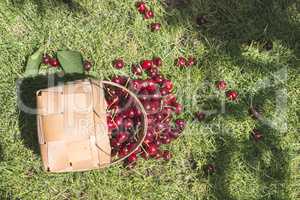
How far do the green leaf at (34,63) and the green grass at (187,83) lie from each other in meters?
0.07

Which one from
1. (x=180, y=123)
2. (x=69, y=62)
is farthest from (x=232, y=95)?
(x=69, y=62)

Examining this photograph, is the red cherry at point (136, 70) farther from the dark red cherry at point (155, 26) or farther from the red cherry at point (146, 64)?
the dark red cherry at point (155, 26)

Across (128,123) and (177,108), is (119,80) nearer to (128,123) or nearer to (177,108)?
(128,123)

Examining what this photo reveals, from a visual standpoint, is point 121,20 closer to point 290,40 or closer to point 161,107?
point 161,107

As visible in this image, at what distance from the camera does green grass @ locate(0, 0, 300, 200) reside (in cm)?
392

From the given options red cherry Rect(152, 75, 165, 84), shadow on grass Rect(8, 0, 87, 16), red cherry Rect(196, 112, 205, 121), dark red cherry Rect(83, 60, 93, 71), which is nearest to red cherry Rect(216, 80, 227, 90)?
red cherry Rect(196, 112, 205, 121)

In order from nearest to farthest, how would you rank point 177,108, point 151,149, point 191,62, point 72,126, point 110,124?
1. point 72,126
2. point 110,124
3. point 151,149
4. point 177,108
5. point 191,62

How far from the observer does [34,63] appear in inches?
153

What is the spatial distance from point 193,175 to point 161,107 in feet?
2.08

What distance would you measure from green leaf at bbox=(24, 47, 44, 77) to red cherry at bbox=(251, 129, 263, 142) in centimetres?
174

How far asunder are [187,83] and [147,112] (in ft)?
1.64

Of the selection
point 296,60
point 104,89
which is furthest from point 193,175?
point 296,60

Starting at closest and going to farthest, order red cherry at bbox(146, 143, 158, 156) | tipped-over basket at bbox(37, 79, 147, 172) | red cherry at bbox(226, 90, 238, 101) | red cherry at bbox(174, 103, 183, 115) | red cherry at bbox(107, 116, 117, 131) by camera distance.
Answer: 1. tipped-over basket at bbox(37, 79, 147, 172)
2. red cherry at bbox(107, 116, 117, 131)
3. red cherry at bbox(146, 143, 158, 156)
4. red cherry at bbox(174, 103, 183, 115)
5. red cherry at bbox(226, 90, 238, 101)

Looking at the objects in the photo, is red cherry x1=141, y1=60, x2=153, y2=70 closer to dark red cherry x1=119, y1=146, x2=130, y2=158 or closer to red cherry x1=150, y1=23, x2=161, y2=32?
red cherry x1=150, y1=23, x2=161, y2=32
